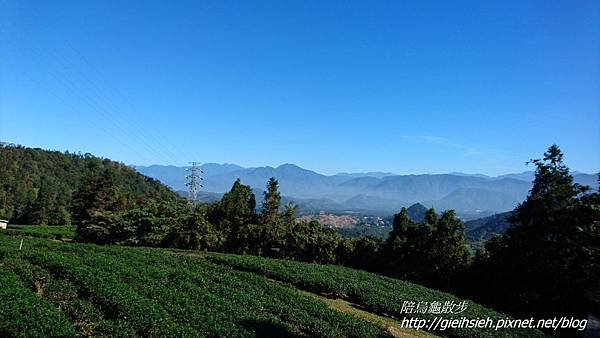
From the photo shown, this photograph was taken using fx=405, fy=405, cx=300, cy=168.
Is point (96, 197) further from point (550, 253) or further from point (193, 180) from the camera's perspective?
point (550, 253)

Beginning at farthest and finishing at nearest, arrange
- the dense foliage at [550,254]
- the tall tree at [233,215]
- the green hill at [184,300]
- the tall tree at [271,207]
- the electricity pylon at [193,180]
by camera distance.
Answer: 1. the electricity pylon at [193,180]
2. the tall tree at [271,207]
3. the tall tree at [233,215]
4. the dense foliage at [550,254]
5. the green hill at [184,300]

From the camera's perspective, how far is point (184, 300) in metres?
19.2

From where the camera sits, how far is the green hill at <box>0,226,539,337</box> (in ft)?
50.2

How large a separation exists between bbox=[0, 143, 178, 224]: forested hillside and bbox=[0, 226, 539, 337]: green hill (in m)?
58.6

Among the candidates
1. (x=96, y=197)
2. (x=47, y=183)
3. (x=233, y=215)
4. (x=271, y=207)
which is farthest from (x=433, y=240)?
(x=47, y=183)

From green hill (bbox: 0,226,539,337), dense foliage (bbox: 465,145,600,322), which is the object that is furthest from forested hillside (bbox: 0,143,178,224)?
dense foliage (bbox: 465,145,600,322)

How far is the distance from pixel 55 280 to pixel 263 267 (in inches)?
598

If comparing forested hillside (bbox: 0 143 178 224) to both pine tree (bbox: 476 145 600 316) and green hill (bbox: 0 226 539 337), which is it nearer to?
green hill (bbox: 0 226 539 337)

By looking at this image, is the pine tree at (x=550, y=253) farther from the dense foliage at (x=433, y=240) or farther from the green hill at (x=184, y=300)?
the green hill at (x=184, y=300)

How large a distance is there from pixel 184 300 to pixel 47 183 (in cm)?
12417

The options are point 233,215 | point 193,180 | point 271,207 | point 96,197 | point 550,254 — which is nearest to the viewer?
point 550,254

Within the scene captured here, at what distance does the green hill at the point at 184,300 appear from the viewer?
15289 millimetres

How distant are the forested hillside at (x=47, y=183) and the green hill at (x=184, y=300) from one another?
5856 cm

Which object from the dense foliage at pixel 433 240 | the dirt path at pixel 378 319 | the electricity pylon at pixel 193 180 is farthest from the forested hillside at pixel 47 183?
the dirt path at pixel 378 319
